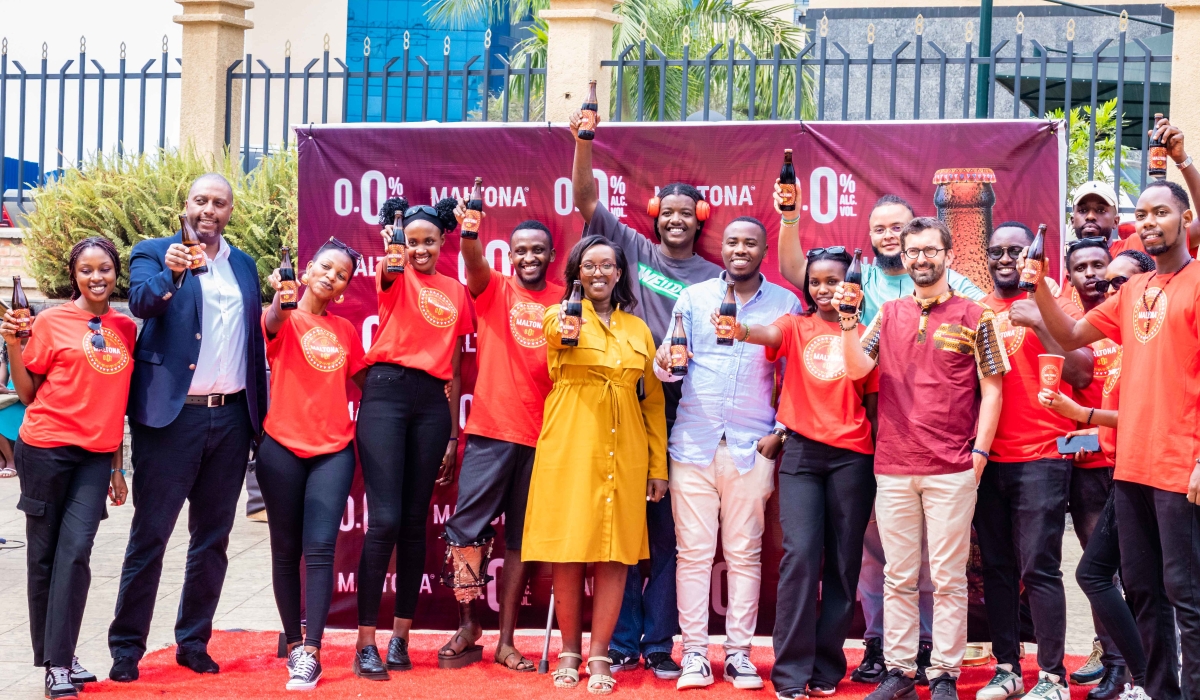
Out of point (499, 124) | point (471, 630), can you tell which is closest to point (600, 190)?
point (499, 124)

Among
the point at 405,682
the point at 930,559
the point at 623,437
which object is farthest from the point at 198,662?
the point at 930,559

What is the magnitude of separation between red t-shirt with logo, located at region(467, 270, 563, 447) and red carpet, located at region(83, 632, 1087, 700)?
3.61 feet

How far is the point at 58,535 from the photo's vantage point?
544 centimetres

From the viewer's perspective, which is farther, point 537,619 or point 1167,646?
point 537,619

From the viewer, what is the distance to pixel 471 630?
6.05 meters

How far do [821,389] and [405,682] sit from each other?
7.39 ft

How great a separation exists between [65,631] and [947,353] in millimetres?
3883

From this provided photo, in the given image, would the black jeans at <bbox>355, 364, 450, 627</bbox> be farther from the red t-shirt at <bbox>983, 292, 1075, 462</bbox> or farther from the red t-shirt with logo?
the red t-shirt at <bbox>983, 292, 1075, 462</bbox>

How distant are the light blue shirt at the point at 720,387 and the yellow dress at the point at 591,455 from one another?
0.22 metres

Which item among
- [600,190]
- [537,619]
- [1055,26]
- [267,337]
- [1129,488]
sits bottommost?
[537,619]

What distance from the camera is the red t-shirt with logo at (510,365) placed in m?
5.87

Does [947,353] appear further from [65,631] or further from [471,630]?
[65,631]

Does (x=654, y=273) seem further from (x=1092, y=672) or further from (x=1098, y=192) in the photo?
(x=1092, y=672)

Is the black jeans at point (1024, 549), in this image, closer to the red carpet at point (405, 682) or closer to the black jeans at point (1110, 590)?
the black jeans at point (1110, 590)
